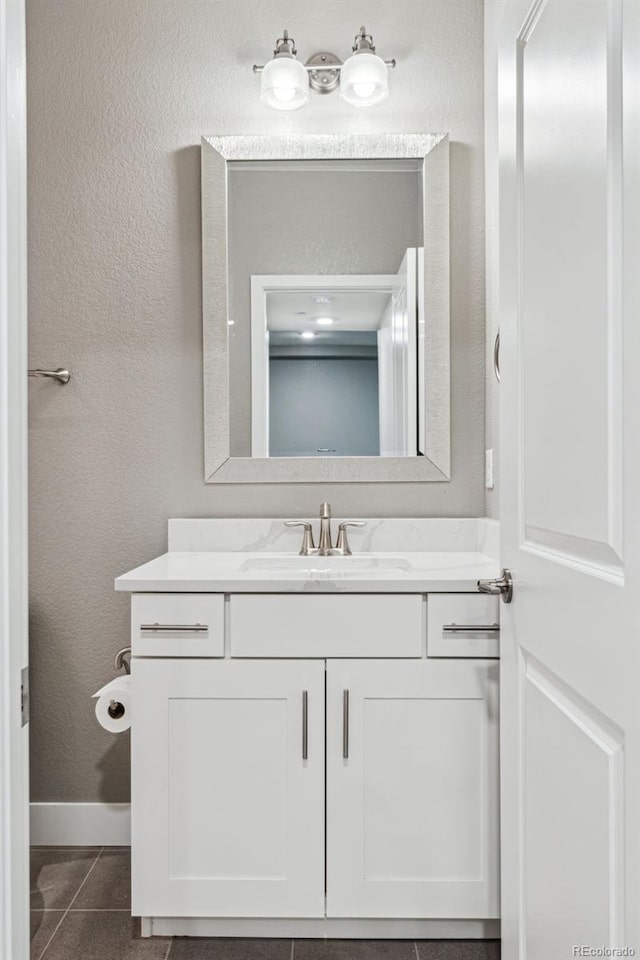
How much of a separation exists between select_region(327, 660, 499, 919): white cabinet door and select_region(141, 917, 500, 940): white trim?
10 cm

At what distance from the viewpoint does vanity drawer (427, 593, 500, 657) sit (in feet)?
4.97

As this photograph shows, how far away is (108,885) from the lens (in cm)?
183

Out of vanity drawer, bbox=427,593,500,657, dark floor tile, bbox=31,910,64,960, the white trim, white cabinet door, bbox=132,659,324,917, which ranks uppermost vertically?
vanity drawer, bbox=427,593,500,657

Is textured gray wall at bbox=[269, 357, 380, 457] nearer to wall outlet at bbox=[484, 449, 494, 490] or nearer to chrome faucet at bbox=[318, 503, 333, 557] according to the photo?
chrome faucet at bbox=[318, 503, 333, 557]

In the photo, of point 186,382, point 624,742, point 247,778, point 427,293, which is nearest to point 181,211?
point 186,382

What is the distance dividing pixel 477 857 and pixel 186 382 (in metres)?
1.42

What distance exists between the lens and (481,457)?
2.03 metres

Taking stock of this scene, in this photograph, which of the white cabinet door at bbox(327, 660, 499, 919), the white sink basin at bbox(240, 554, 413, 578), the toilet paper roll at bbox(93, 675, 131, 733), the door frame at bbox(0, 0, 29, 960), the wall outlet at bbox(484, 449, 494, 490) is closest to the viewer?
the door frame at bbox(0, 0, 29, 960)

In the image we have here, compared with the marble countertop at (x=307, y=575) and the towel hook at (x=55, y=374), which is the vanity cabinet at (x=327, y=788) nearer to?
the marble countertop at (x=307, y=575)

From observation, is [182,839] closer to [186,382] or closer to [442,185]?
[186,382]

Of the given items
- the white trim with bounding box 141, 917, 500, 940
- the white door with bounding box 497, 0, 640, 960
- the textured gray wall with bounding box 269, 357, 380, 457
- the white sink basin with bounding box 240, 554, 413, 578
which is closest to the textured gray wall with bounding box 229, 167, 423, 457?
the textured gray wall with bounding box 269, 357, 380, 457

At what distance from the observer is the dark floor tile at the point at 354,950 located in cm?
154

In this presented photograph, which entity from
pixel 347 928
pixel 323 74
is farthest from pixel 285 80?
pixel 347 928

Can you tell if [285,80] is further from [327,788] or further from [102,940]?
[102,940]
